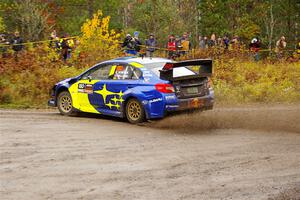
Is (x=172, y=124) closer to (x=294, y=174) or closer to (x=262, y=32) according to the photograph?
(x=294, y=174)

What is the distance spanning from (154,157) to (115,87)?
4.36 m

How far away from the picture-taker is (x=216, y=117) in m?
14.3

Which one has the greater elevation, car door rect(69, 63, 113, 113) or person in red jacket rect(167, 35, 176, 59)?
person in red jacket rect(167, 35, 176, 59)

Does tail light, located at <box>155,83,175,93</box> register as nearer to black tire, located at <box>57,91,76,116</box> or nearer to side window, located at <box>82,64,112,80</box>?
side window, located at <box>82,64,112,80</box>

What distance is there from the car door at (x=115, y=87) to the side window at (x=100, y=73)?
0.41ft

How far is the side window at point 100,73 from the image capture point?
1497 cm

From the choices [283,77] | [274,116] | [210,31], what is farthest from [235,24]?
[274,116]

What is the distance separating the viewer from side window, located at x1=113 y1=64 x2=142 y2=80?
14234 millimetres

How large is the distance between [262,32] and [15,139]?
118 ft

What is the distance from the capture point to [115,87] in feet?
47.6

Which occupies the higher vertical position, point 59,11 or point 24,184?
point 59,11

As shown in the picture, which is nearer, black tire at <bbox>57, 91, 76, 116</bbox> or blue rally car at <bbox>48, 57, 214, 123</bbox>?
blue rally car at <bbox>48, 57, 214, 123</bbox>

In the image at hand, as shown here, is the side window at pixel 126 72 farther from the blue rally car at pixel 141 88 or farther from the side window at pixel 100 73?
the side window at pixel 100 73

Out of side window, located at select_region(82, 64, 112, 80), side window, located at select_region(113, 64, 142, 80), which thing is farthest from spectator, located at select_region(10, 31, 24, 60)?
side window, located at select_region(113, 64, 142, 80)
